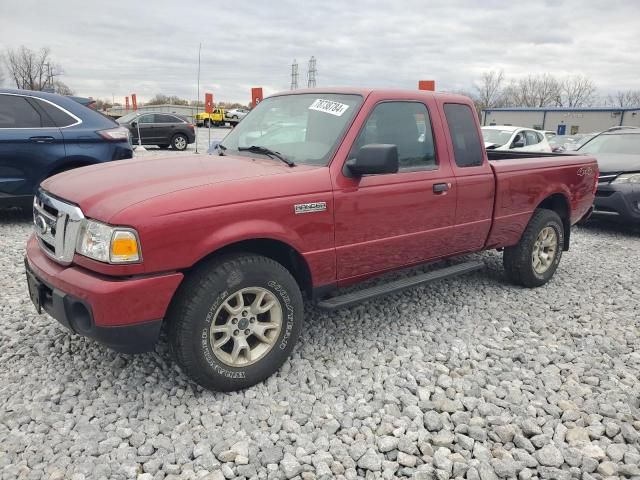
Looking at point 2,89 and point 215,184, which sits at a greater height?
point 2,89

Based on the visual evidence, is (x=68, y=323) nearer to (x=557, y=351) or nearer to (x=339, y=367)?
(x=339, y=367)

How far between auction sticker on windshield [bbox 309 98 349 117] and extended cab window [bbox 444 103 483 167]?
998 millimetres

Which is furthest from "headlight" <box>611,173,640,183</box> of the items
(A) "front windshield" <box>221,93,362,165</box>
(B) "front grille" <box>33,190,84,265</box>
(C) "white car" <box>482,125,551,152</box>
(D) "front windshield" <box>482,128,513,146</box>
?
(B) "front grille" <box>33,190,84,265</box>

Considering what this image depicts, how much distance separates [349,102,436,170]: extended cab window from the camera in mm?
3607

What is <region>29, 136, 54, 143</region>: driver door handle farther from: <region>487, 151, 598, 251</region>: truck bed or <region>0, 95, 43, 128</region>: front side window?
<region>487, 151, 598, 251</region>: truck bed

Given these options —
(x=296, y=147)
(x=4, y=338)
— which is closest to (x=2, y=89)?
(x=4, y=338)

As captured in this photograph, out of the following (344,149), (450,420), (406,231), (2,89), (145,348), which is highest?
(2,89)

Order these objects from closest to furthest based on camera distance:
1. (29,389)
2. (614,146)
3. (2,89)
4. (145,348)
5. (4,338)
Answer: (145,348) < (29,389) < (4,338) < (2,89) < (614,146)

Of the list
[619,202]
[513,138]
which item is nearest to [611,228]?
[619,202]

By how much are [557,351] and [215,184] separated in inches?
107

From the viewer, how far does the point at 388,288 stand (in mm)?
3697

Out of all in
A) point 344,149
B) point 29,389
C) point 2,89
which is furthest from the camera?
point 2,89

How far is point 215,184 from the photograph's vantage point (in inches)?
113

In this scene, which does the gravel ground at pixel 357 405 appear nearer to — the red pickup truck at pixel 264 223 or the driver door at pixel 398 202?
the red pickup truck at pixel 264 223
